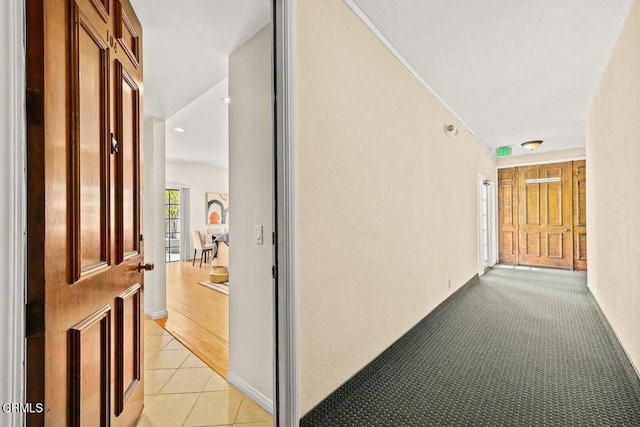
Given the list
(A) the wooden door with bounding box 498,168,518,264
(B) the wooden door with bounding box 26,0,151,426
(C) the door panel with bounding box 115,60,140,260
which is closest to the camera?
(B) the wooden door with bounding box 26,0,151,426

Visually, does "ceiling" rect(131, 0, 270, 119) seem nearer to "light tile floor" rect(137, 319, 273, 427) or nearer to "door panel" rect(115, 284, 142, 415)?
"door panel" rect(115, 284, 142, 415)

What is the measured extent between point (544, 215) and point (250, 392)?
681cm

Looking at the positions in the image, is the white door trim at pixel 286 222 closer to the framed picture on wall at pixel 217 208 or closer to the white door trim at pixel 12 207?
the white door trim at pixel 12 207

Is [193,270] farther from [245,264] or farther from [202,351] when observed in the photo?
[245,264]

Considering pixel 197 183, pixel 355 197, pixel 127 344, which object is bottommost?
pixel 127 344

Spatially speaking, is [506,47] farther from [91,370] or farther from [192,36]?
[91,370]

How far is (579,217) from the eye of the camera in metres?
5.93

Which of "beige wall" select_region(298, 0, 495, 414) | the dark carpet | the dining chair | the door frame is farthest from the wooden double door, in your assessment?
the dining chair

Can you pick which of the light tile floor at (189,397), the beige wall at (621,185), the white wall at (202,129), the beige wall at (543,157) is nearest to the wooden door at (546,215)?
the beige wall at (543,157)

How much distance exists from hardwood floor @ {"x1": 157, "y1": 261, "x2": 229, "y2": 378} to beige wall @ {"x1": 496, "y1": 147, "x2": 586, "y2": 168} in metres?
6.45

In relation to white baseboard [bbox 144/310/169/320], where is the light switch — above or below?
above

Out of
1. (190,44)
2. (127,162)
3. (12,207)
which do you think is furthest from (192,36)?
(12,207)

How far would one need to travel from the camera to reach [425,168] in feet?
10.2

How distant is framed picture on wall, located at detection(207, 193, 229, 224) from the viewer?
898 cm
